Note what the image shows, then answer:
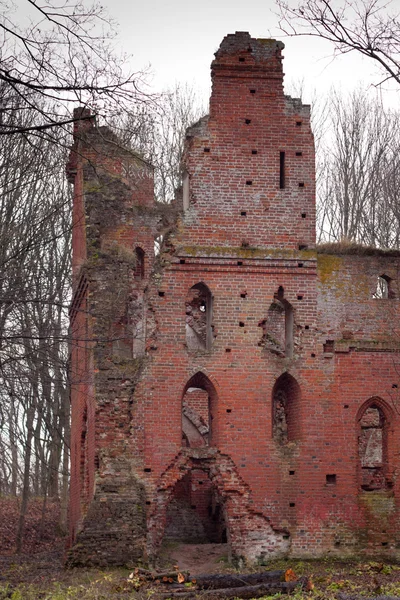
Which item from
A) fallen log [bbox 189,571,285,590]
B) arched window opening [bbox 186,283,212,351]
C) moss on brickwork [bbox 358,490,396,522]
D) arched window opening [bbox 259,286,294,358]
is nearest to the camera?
fallen log [bbox 189,571,285,590]

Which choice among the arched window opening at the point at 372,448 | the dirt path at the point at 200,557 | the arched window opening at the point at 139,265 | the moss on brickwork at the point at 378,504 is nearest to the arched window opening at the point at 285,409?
the arched window opening at the point at 372,448

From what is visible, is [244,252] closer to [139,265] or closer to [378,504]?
[139,265]

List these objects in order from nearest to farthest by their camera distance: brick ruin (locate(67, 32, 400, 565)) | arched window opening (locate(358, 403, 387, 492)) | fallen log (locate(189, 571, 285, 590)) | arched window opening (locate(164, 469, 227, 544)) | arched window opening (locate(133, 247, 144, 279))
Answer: fallen log (locate(189, 571, 285, 590)) → brick ruin (locate(67, 32, 400, 565)) → arched window opening (locate(358, 403, 387, 492)) → arched window opening (locate(164, 469, 227, 544)) → arched window opening (locate(133, 247, 144, 279))

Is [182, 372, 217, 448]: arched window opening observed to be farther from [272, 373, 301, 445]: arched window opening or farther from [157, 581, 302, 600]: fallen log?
[157, 581, 302, 600]: fallen log

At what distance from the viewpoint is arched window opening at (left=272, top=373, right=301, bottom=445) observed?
61.3 feet

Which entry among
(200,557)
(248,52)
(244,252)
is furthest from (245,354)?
(248,52)

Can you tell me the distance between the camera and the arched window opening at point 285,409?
61.3ft

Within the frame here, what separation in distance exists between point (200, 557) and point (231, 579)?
13.8ft

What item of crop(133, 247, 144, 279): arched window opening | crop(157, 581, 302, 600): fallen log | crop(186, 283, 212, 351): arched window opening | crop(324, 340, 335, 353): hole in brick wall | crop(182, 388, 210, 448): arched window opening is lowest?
crop(157, 581, 302, 600): fallen log

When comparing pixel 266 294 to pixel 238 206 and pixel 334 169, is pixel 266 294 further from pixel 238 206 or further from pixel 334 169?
pixel 334 169

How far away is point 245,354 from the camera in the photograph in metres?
18.5

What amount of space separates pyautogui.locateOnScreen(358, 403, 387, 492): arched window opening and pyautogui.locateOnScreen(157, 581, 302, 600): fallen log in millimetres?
4465

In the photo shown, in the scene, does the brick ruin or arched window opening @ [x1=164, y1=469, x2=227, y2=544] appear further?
arched window opening @ [x1=164, y1=469, x2=227, y2=544]

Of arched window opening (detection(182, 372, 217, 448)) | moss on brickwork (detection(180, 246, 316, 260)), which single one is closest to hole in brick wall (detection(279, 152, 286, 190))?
moss on brickwork (detection(180, 246, 316, 260))
